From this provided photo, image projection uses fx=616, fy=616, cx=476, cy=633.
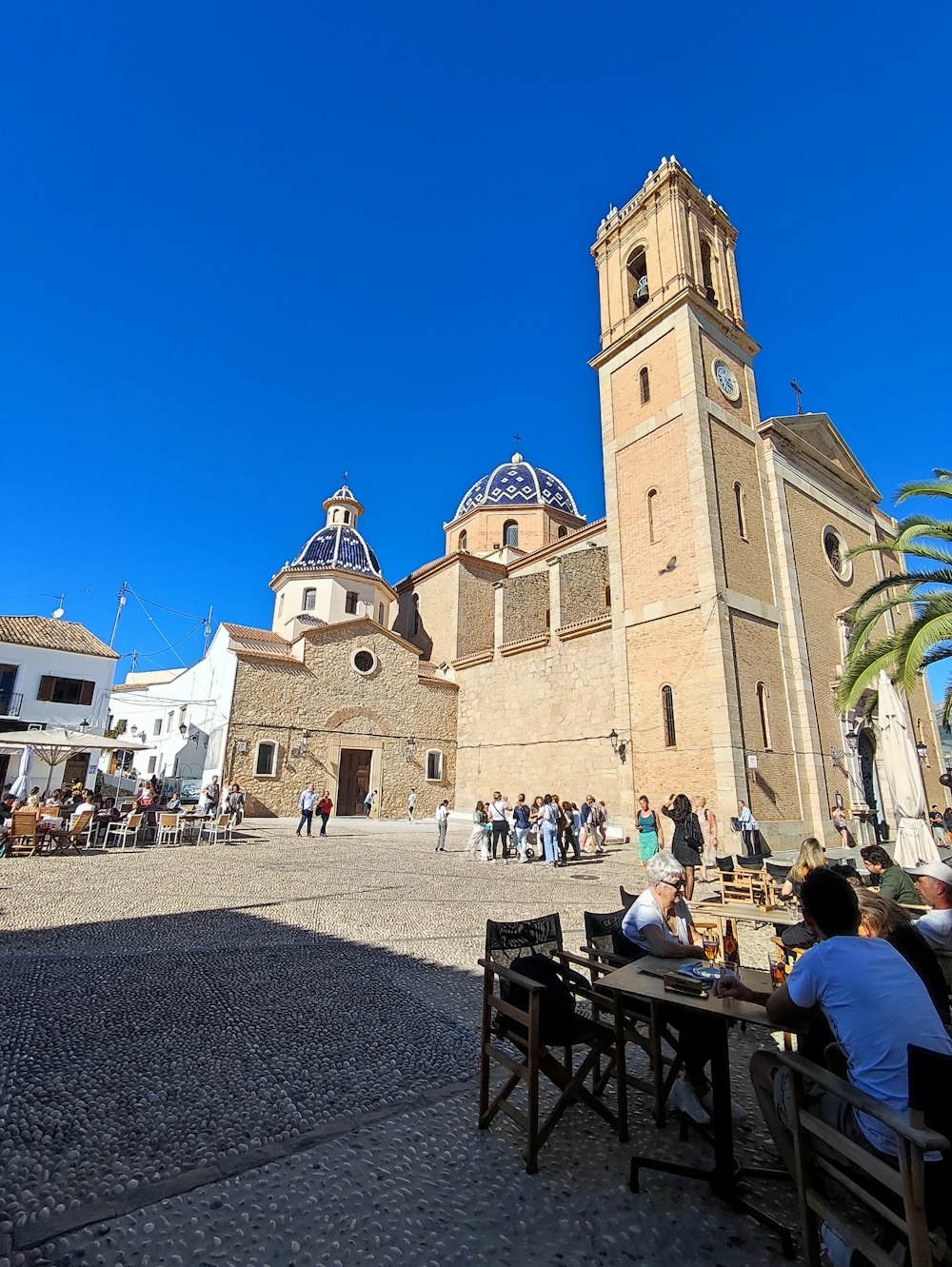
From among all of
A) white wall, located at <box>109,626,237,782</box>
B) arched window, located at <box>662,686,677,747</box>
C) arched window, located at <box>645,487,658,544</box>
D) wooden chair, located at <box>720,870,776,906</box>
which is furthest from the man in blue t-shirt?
white wall, located at <box>109,626,237,782</box>

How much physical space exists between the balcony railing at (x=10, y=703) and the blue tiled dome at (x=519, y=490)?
68.7 feet

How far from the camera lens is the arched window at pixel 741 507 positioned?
692 inches

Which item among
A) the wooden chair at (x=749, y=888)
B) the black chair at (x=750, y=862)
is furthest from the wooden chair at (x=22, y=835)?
the black chair at (x=750, y=862)

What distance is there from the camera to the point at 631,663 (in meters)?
17.3

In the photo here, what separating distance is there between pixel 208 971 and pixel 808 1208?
15.7 ft

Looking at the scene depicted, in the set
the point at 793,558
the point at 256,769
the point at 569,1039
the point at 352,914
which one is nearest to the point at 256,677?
the point at 256,769

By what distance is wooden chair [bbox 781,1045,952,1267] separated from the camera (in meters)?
1.74

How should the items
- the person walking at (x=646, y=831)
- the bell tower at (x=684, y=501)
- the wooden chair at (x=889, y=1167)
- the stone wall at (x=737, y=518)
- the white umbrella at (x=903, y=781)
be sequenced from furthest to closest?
the stone wall at (x=737, y=518) < the bell tower at (x=684, y=501) < the person walking at (x=646, y=831) < the white umbrella at (x=903, y=781) < the wooden chair at (x=889, y=1167)

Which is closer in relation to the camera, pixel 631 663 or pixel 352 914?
pixel 352 914

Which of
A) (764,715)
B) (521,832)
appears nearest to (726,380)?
(764,715)

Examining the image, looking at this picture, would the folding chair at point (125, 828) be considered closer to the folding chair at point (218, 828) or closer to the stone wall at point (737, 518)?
the folding chair at point (218, 828)

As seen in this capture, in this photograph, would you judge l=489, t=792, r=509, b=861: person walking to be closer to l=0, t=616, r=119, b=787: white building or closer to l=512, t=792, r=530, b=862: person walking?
l=512, t=792, r=530, b=862: person walking

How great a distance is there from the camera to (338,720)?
22250 mm

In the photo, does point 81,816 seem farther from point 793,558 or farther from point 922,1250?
point 793,558
